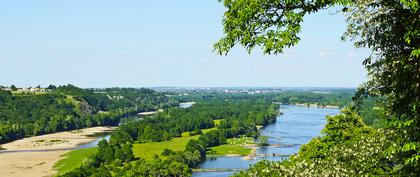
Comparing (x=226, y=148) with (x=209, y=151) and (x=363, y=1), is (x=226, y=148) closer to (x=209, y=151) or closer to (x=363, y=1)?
(x=209, y=151)

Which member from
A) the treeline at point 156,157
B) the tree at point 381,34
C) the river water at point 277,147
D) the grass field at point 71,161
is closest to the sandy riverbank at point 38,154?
the grass field at point 71,161

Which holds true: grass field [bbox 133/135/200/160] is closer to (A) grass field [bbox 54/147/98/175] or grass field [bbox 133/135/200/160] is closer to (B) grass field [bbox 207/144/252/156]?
(B) grass field [bbox 207/144/252/156]

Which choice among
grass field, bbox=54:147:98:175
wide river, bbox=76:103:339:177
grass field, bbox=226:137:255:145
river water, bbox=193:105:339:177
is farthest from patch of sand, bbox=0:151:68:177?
grass field, bbox=226:137:255:145

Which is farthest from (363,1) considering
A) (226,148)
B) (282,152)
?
(226,148)

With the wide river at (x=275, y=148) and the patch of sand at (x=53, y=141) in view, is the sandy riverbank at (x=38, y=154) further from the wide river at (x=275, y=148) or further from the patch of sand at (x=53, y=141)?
the wide river at (x=275, y=148)

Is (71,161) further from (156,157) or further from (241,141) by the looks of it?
(241,141)

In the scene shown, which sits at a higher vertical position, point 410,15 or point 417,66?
point 410,15
